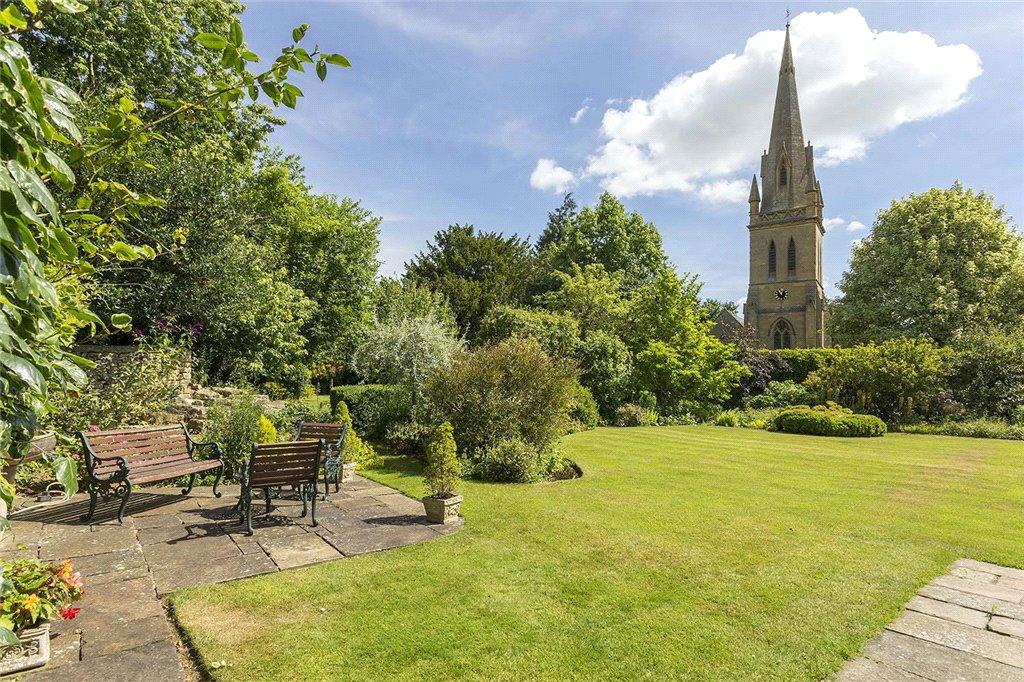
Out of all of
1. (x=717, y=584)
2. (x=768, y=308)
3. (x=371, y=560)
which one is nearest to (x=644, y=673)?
(x=717, y=584)

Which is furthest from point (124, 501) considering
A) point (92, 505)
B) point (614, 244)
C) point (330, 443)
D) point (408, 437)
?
point (614, 244)

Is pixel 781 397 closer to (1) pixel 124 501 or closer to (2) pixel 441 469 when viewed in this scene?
(2) pixel 441 469

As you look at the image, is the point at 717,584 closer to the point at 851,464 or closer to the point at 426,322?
the point at 851,464

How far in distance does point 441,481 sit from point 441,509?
0.33 metres

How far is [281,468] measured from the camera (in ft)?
20.1

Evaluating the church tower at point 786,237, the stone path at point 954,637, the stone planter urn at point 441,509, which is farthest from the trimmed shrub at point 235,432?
the church tower at point 786,237

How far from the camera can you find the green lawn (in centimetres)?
347

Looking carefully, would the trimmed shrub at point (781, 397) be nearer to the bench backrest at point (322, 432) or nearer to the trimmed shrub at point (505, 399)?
the trimmed shrub at point (505, 399)

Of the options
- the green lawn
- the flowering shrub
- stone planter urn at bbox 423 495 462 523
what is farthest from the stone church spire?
the flowering shrub

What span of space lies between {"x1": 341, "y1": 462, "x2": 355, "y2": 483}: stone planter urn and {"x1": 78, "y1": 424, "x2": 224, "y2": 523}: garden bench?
1801 millimetres

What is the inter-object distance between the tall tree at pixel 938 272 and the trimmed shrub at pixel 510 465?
24372 millimetres

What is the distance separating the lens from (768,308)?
4653cm

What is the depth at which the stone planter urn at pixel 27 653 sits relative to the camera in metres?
3.09

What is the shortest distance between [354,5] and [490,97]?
3167mm
